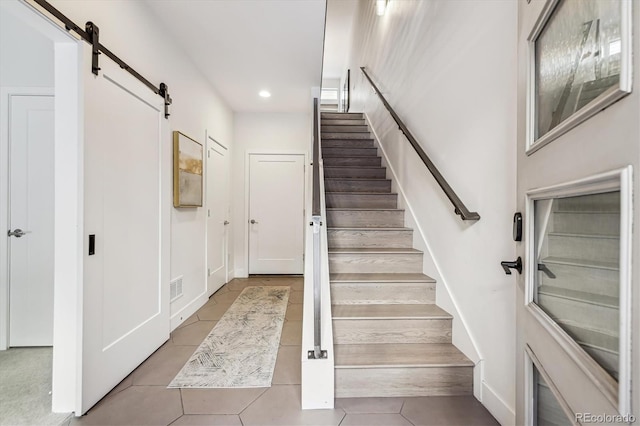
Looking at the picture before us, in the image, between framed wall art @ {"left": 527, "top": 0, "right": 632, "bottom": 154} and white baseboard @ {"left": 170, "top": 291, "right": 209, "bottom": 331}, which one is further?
white baseboard @ {"left": 170, "top": 291, "right": 209, "bottom": 331}

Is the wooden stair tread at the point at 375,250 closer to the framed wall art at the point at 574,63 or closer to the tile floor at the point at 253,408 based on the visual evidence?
the tile floor at the point at 253,408

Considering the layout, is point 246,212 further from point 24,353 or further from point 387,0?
point 387,0

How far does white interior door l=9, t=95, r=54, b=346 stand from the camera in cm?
216

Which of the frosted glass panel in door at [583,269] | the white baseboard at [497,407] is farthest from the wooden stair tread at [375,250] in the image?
the frosted glass panel in door at [583,269]

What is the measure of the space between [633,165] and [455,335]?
1.56m

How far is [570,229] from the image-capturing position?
797 mm

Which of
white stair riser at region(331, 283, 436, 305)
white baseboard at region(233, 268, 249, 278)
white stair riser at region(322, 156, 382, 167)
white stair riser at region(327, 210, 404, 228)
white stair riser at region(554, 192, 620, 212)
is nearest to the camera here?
white stair riser at region(554, 192, 620, 212)

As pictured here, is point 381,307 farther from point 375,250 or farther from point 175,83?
point 175,83

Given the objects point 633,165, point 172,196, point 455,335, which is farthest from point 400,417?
point 172,196

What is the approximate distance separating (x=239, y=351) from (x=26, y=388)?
1.22m

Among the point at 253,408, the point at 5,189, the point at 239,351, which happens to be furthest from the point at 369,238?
the point at 5,189

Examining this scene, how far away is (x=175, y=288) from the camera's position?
2600 millimetres

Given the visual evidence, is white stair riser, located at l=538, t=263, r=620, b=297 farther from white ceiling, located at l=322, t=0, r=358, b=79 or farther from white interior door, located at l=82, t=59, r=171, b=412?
white ceiling, located at l=322, t=0, r=358, b=79

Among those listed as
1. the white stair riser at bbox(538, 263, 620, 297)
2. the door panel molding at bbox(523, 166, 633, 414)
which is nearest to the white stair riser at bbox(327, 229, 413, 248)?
the white stair riser at bbox(538, 263, 620, 297)
